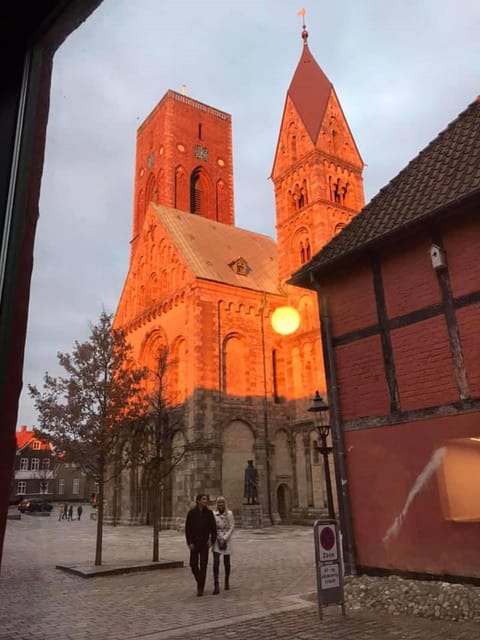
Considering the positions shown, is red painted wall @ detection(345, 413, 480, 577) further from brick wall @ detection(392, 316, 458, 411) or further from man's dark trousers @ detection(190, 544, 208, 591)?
man's dark trousers @ detection(190, 544, 208, 591)

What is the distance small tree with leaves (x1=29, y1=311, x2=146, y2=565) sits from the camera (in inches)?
540

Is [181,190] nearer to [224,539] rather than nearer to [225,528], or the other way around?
[225,528]

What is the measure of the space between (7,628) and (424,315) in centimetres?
799

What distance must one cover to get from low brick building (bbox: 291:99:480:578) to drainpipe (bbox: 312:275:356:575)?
0.08 ft

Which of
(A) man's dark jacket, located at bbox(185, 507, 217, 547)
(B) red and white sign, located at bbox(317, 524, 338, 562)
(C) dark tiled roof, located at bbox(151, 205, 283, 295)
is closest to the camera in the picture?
→ (B) red and white sign, located at bbox(317, 524, 338, 562)

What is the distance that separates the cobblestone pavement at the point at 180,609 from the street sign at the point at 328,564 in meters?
0.27

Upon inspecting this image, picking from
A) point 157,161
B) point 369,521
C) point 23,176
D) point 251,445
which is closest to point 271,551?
point 369,521

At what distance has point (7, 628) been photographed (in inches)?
279

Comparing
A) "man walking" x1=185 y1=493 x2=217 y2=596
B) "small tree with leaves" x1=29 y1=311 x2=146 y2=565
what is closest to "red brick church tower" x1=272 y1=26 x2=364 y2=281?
"small tree with leaves" x1=29 y1=311 x2=146 y2=565

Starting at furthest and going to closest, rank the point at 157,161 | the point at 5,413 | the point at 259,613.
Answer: the point at 157,161, the point at 259,613, the point at 5,413

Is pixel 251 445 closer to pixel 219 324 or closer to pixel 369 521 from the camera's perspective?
pixel 219 324

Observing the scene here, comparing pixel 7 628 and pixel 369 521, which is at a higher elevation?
pixel 369 521

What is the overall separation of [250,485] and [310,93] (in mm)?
26730

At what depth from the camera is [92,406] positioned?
1432 cm
